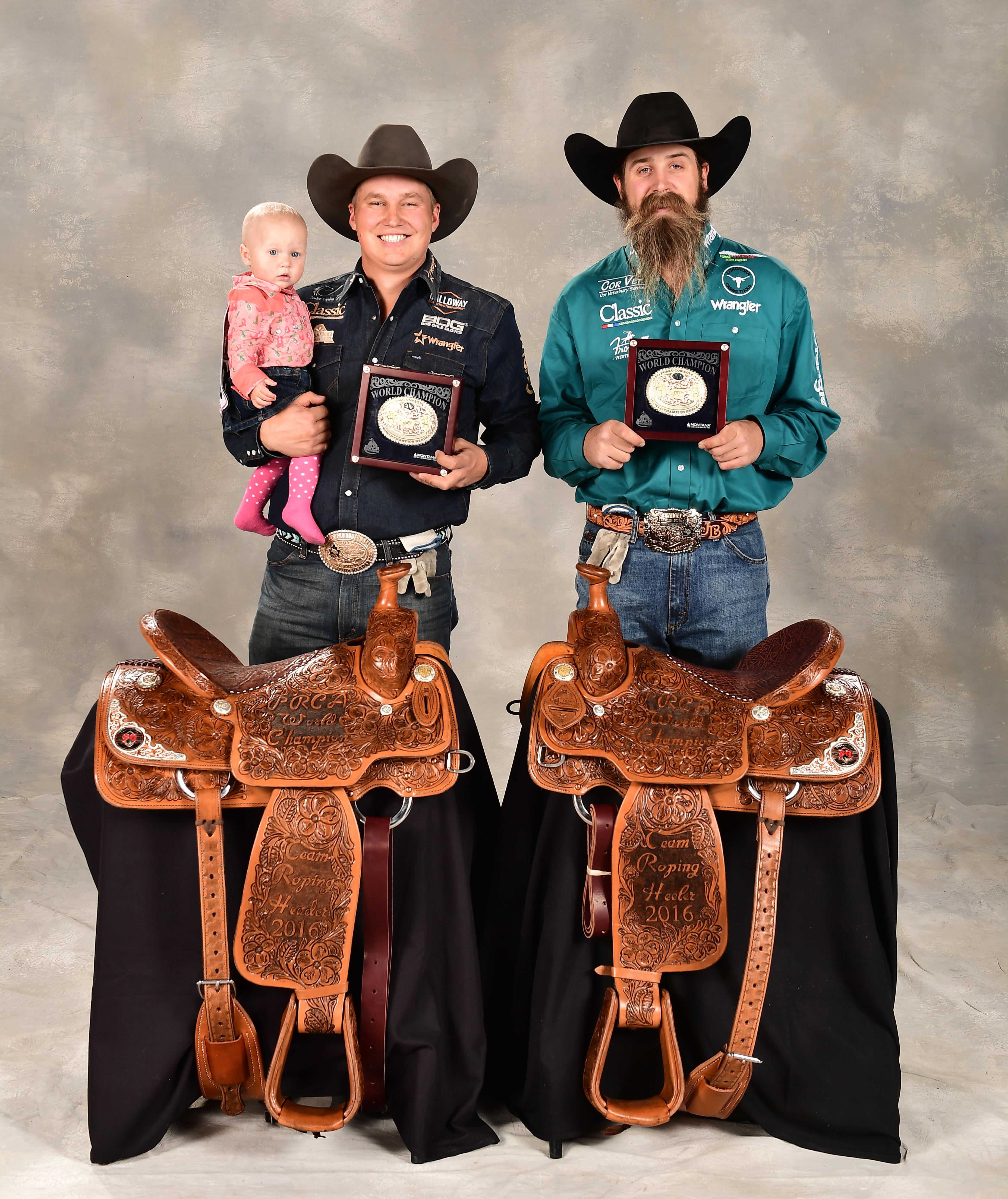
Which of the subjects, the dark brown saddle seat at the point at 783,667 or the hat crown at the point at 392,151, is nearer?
the dark brown saddle seat at the point at 783,667

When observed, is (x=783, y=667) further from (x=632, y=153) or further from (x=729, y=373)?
(x=632, y=153)

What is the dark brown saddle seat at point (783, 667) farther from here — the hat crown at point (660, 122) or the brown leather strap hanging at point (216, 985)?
the hat crown at point (660, 122)

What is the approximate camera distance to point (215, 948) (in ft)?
6.82

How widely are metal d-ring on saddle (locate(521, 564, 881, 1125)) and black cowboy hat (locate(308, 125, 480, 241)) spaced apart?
121 centimetres

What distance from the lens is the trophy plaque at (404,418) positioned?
2.38 meters

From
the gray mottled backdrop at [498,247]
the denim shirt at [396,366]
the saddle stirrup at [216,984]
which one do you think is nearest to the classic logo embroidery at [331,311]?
the denim shirt at [396,366]

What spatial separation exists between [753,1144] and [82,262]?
3775 millimetres

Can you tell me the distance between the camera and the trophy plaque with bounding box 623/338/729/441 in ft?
7.85

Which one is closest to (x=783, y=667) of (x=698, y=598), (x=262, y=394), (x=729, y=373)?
(x=698, y=598)

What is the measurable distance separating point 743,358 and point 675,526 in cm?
45

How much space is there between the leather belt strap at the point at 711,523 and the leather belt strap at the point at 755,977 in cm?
73

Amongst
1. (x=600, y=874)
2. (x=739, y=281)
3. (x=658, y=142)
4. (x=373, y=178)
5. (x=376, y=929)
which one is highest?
(x=658, y=142)

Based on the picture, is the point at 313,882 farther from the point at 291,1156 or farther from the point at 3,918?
the point at 3,918

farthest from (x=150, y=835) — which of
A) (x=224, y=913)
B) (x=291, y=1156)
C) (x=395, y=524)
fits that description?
(x=395, y=524)
